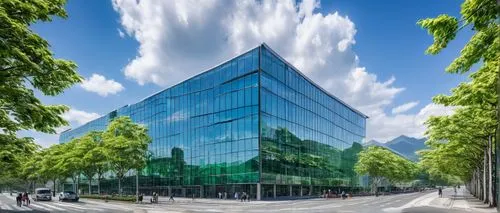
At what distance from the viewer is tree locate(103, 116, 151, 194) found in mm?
58250

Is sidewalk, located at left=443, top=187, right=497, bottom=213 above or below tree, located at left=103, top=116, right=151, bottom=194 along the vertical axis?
below

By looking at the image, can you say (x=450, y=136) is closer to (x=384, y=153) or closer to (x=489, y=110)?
(x=489, y=110)

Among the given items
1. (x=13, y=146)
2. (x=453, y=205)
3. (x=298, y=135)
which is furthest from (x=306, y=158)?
(x=13, y=146)

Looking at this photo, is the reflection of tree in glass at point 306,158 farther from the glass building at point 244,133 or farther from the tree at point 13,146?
the tree at point 13,146

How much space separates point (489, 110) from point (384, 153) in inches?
2977

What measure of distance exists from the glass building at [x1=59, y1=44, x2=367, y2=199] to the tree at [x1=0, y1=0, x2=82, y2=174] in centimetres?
4550

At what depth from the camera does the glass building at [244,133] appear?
63.6 metres

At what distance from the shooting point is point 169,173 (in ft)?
271

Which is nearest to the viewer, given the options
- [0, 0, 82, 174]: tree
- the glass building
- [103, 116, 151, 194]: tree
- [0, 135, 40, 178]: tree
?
[0, 0, 82, 174]: tree

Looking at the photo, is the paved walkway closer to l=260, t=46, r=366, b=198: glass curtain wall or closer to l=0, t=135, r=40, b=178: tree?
l=260, t=46, r=366, b=198: glass curtain wall

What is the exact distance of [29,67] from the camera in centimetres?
1484

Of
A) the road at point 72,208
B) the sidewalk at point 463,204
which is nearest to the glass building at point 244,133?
the road at point 72,208

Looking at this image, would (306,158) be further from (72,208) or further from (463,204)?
(72,208)

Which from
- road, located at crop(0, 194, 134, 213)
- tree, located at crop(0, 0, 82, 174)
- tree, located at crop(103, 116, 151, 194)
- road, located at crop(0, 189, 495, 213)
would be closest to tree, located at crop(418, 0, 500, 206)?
road, located at crop(0, 189, 495, 213)
